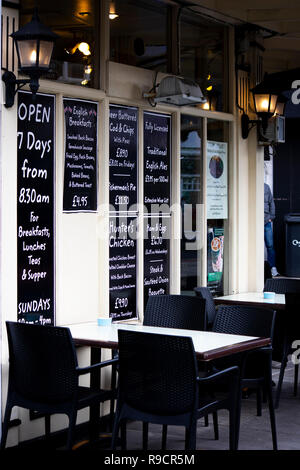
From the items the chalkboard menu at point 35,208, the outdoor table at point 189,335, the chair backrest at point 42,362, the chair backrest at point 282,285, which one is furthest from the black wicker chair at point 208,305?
the chair backrest at point 42,362

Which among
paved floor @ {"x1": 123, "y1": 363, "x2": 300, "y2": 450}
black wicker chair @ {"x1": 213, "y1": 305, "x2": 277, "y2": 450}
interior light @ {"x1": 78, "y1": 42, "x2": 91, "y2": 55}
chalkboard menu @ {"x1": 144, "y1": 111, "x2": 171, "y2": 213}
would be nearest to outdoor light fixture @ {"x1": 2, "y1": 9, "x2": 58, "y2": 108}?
interior light @ {"x1": 78, "y1": 42, "x2": 91, "y2": 55}

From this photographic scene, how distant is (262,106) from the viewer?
8.59 metres

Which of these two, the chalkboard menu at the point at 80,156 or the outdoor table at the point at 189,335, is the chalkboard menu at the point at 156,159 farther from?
the outdoor table at the point at 189,335

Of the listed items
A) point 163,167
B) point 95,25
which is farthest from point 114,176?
point 95,25

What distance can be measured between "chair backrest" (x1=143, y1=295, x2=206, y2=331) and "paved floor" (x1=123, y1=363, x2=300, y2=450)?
0.87 meters

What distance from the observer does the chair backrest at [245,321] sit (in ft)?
19.7

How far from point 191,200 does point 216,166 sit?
25.3 inches

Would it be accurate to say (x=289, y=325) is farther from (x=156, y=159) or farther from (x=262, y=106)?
(x=262, y=106)

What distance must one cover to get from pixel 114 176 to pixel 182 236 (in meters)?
1.30

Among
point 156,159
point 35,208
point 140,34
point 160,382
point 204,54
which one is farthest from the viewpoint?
point 204,54

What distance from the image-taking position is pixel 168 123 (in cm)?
757

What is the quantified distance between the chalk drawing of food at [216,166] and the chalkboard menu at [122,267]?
156cm

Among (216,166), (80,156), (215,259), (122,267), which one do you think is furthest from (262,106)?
(80,156)

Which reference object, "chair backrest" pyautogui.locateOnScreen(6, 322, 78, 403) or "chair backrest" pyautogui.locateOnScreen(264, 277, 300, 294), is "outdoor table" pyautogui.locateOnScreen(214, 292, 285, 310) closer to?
"chair backrest" pyautogui.locateOnScreen(264, 277, 300, 294)
